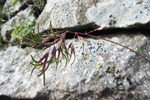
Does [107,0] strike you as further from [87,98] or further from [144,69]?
[87,98]

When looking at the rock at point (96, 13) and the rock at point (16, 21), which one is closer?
the rock at point (96, 13)

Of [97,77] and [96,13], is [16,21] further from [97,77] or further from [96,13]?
[97,77]

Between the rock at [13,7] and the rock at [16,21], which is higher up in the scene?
the rock at [13,7]

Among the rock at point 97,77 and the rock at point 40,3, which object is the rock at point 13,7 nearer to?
the rock at point 40,3

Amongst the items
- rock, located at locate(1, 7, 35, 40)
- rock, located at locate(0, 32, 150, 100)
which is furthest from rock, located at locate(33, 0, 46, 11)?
rock, located at locate(0, 32, 150, 100)

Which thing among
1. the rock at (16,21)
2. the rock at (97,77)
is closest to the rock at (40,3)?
the rock at (16,21)

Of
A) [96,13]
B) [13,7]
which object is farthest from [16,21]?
[96,13]
